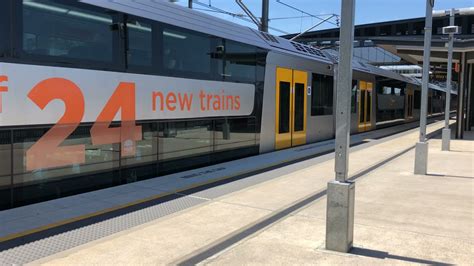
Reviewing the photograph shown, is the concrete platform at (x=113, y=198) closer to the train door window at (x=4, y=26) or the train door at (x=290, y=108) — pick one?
the train door window at (x=4, y=26)

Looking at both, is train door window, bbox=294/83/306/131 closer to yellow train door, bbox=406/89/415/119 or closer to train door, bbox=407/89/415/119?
yellow train door, bbox=406/89/415/119

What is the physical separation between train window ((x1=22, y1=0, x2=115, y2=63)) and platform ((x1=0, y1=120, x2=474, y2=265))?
223cm

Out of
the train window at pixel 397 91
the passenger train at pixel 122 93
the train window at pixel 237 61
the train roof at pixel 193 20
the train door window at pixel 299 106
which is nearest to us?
the passenger train at pixel 122 93

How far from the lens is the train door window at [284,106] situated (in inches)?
499

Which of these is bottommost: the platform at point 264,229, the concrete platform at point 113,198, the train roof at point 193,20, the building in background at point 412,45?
the platform at point 264,229

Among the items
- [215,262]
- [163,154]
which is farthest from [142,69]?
[215,262]

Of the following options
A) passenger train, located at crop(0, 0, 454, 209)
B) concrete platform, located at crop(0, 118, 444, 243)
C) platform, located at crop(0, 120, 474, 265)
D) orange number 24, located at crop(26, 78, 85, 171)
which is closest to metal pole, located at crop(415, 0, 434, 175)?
platform, located at crop(0, 120, 474, 265)

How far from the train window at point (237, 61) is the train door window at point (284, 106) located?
68.7 inches

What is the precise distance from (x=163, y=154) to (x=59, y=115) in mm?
2565

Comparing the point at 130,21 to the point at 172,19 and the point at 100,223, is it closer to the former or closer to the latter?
the point at 172,19

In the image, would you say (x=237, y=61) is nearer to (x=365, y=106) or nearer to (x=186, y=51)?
(x=186, y=51)

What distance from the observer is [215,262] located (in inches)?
165

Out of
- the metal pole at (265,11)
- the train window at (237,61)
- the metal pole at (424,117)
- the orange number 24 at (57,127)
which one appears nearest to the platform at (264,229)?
the metal pole at (424,117)

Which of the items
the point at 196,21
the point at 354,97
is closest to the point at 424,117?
the point at 196,21
